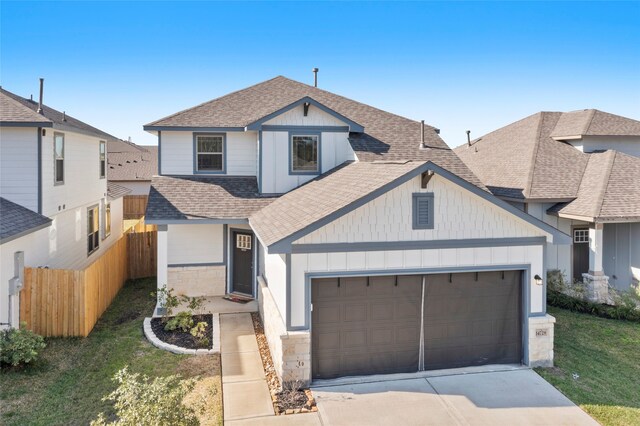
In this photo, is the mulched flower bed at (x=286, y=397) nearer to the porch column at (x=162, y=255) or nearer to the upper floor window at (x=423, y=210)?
the upper floor window at (x=423, y=210)

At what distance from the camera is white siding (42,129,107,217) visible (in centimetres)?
1238

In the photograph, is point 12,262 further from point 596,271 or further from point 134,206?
point 134,206

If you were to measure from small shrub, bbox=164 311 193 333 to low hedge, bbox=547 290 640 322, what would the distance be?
10933 millimetres

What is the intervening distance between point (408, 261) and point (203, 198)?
7.44m

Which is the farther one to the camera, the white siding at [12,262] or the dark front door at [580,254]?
the dark front door at [580,254]

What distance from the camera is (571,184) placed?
15.6m

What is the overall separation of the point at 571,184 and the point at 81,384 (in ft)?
51.8

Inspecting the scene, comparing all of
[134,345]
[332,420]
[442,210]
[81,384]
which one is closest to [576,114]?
[442,210]

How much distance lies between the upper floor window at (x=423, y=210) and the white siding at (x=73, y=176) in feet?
32.7

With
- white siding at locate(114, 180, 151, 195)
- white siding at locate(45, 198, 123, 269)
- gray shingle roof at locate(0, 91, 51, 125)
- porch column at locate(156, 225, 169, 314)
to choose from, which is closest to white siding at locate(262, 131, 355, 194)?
porch column at locate(156, 225, 169, 314)

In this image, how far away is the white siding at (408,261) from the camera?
8.34 meters

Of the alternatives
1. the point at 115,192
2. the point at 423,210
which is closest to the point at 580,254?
the point at 423,210

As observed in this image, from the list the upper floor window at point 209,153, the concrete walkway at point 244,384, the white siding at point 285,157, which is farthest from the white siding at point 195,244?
the concrete walkway at point 244,384

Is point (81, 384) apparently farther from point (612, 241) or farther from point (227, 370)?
point (612, 241)
